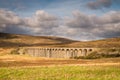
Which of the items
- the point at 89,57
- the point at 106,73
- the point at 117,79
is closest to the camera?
the point at 117,79

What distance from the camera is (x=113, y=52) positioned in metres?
75.1

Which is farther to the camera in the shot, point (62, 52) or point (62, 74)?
point (62, 52)

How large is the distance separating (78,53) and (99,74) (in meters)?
47.3

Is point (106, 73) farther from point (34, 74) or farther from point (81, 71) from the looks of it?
point (34, 74)

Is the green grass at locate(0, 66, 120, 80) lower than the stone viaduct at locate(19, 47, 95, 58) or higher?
lower

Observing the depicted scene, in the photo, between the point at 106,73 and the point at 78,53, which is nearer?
the point at 106,73

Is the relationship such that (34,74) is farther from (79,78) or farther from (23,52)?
(23,52)

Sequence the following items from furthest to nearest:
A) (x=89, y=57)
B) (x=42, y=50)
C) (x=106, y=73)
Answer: (x=42, y=50) < (x=89, y=57) < (x=106, y=73)

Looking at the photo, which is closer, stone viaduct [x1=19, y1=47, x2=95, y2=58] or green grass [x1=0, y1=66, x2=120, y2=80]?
green grass [x1=0, y1=66, x2=120, y2=80]

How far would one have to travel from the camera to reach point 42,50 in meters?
99.9

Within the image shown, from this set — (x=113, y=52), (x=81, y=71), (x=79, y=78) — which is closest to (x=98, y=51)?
(x=113, y=52)

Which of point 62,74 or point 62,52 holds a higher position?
point 62,52

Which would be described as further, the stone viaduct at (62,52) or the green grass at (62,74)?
the stone viaduct at (62,52)

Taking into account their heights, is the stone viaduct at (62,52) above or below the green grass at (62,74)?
above
